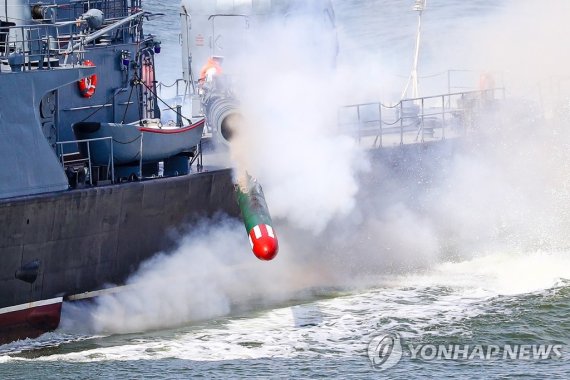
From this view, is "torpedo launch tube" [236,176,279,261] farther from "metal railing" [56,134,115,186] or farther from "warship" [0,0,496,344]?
"metal railing" [56,134,115,186]

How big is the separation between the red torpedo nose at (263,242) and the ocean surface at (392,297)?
1133 millimetres

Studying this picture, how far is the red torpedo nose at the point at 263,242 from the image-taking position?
18.6 meters

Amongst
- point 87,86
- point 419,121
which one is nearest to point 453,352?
point 87,86

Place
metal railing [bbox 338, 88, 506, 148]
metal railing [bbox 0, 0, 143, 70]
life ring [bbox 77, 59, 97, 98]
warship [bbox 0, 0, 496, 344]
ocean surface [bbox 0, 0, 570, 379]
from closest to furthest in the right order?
ocean surface [bbox 0, 0, 570, 379]
warship [bbox 0, 0, 496, 344]
metal railing [bbox 0, 0, 143, 70]
life ring [bbox 77, 59, 97, 98]
metal railing [bbox 338, 88, 506, 148]

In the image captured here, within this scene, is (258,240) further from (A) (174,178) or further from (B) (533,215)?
(B) (533,215)

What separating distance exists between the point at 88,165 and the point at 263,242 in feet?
10.7

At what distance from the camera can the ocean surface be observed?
55.0 feet

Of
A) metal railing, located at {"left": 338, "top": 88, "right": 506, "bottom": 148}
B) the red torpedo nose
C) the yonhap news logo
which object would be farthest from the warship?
the yonhap news logo

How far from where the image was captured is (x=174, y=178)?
2012 centimetres

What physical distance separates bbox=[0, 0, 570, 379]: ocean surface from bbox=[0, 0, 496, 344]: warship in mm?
570

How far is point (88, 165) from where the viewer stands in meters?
19.6

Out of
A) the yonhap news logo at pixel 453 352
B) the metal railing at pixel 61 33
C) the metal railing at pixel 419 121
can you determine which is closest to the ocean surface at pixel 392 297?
the yonhap news logo at pixel 453 352

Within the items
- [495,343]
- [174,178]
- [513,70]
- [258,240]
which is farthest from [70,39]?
[513,70]

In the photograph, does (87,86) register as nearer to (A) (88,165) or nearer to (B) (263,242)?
(A) (88,165)
